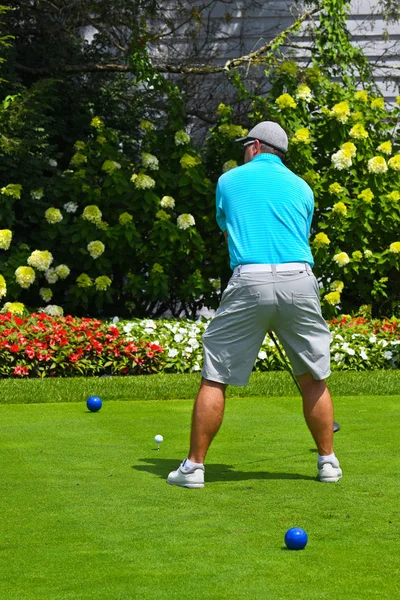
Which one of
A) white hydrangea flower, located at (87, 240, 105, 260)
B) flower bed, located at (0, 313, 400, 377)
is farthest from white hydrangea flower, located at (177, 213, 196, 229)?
flower bed, located at (0, 313, 400, 377)

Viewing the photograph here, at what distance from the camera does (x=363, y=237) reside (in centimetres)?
1191

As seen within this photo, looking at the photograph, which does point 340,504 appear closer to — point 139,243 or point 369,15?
point 139,243

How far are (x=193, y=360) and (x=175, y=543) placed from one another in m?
5.97

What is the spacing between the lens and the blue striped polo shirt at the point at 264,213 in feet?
18.0

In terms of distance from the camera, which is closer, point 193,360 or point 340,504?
point 340,504

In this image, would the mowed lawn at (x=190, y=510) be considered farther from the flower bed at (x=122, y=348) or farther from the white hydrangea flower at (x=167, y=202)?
the white hydrangea flower at (x=167, y=202)

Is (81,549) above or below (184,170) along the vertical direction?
below

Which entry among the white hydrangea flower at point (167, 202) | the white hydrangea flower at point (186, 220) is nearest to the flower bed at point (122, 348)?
the white hydrangea flower at point (186, 220)

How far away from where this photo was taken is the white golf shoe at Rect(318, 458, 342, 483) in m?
5.42

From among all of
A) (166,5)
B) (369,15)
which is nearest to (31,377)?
(166,5)

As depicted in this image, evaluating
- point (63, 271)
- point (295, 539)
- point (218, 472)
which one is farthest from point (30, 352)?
point (295, 539)

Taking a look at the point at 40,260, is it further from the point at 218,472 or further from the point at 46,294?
the point at 218,472

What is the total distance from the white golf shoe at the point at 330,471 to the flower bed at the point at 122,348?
4.63m

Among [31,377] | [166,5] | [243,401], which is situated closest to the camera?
[243,401]
